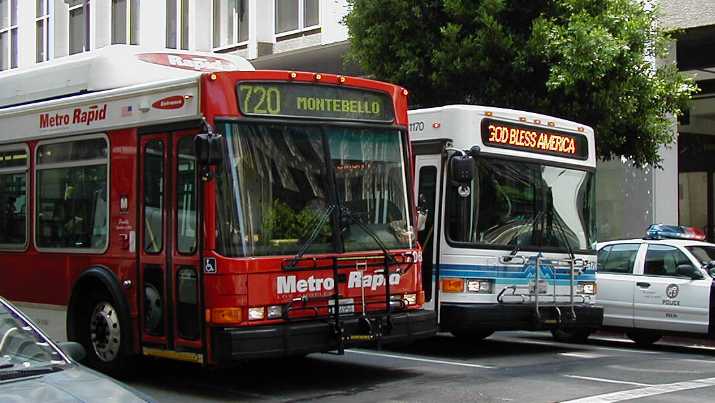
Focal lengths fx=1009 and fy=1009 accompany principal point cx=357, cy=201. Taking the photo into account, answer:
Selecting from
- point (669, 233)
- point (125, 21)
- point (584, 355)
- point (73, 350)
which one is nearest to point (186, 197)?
point (73, 350)

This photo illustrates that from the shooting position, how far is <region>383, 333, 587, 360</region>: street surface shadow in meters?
12.9

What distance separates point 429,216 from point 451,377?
2420 mm

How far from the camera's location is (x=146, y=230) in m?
9.92

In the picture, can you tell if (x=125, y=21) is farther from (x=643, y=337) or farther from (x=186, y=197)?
(x=186, y=197)

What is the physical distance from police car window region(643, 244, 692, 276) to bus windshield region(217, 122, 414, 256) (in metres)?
5.30

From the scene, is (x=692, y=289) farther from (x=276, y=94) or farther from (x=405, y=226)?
(x=276, y=94)

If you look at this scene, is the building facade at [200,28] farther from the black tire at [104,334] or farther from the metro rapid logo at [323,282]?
the metro rapid logo at [323,282]

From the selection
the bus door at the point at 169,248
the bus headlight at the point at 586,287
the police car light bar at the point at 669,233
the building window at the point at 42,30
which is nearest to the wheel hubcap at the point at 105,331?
the bus door at the point at 169,248

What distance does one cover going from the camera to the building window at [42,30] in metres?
36.3

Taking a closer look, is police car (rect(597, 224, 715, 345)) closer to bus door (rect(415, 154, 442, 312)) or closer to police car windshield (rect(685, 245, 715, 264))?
police car windshield (rect(685, 245, 715, 264))

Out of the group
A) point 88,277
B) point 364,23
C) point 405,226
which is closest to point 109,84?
point 88,277

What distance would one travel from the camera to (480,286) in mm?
12039

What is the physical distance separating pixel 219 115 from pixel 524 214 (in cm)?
473

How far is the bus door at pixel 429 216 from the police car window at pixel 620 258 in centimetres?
381
